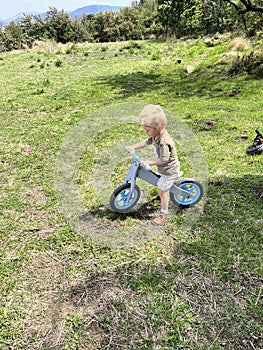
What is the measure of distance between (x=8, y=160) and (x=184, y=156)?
11.6 ft

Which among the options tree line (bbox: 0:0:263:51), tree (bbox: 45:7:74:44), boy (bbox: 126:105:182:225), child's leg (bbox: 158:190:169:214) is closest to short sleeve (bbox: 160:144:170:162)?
boy (bbox: 126:105:182:225)

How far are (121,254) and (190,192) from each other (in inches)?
54.2

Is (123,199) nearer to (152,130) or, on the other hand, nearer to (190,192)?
(190,192)

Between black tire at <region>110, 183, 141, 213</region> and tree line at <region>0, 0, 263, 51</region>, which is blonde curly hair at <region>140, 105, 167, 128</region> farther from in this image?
tree line at <region>0, 0, 263, 51</region>

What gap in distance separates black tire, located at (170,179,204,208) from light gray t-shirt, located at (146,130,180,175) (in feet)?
1.21

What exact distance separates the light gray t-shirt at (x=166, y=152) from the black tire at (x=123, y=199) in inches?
19.4

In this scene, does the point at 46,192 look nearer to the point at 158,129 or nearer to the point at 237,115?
the point at 158,129

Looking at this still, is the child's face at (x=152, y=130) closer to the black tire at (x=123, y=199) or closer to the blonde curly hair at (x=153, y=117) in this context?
the blonde curly hair at (x=153, y=117)

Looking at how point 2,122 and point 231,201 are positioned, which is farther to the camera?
point 2,122

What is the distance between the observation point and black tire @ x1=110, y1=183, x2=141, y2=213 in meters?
4.09

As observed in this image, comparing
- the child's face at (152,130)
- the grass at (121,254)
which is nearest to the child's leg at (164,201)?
the grass at (121,254)

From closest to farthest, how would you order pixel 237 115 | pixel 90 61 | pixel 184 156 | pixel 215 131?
pixel 184 156 → pixel 215 131 → pixel 237 115 → pixel 90 61

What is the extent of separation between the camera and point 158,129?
11.8 feet

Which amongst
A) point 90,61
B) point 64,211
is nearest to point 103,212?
point 64,211
